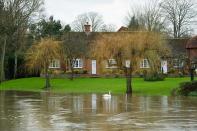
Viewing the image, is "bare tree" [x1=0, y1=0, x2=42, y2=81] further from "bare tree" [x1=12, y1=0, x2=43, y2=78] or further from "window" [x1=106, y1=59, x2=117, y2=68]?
"window" [x1=106, y1=59, x2=117, y2=68]

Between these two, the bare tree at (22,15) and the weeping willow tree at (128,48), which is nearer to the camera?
the weeping willow tree at (128,48)

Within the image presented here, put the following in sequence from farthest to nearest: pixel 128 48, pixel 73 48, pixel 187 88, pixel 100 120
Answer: pixel 73 48 < pixel 128 48 < pixel 187 88 < pixel 100 120

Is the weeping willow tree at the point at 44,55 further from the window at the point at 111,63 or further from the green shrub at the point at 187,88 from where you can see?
the green shrub at the point at 187,88

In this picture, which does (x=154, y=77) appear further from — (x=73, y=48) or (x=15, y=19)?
(x=15, y=19)

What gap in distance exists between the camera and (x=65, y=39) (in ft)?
238

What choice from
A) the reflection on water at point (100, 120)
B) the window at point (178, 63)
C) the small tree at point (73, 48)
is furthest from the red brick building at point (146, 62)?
the reflection on water at point (100, 120)

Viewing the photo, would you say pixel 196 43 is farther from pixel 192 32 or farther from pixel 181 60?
pixel 192 32

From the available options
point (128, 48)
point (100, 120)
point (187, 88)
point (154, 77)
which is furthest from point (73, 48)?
point (100, 120)

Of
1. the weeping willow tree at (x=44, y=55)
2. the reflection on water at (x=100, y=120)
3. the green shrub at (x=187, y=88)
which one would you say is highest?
the weeping willow tree at (x=44, y=55)

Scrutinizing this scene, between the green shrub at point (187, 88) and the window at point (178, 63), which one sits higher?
the window at point (178, 63)

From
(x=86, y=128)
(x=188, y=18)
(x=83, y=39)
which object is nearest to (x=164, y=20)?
(x=188, y=18)

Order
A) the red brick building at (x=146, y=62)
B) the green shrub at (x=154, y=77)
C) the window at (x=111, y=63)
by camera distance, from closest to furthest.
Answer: the window at (x=111, y=63) → the green shrub at (x=154, y=77) → the red brick building at (x=146, y=62)

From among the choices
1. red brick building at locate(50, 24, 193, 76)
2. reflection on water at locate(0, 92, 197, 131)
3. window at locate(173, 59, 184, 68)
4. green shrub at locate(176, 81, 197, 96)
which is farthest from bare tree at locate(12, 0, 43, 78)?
reflection on water at locate(0, 92, 197, 131)

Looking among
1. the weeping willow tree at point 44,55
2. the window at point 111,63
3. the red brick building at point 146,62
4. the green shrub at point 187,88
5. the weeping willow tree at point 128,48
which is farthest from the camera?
the red brick building at point 146,62
